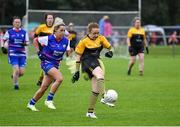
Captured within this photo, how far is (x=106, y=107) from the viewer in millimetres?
14750

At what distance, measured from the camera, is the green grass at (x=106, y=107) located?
1267 cm

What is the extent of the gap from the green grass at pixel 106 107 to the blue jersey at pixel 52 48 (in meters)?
1.09

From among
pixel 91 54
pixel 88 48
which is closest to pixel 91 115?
pixel 91 54

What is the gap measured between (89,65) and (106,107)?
1.69m

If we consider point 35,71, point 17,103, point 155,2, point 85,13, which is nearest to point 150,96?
point 17,103

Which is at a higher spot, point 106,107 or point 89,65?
point 89,65

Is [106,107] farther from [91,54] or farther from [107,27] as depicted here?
[107,27]

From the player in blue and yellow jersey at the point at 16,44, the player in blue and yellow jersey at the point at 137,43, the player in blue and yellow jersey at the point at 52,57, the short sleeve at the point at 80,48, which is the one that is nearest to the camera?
the short sleeve at the point at 80,48

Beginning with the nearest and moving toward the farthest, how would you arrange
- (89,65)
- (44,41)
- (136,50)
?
→ 1. (89,65)
2. (44,41)
3. (136,50)

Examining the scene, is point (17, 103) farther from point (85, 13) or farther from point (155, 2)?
point (155, 2)

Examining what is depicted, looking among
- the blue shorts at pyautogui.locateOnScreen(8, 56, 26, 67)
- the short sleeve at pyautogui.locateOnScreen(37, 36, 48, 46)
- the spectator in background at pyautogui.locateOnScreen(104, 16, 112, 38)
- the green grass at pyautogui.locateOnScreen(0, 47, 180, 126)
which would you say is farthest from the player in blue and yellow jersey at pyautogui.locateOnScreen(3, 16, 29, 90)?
the spectator in background at pyautogui.locateOnScreen(104, 16, 112, 38)

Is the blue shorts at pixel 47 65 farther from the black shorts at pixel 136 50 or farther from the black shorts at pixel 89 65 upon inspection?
the black shorts at pixel 136 50

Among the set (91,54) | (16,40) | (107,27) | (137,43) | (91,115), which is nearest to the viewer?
(91,115)

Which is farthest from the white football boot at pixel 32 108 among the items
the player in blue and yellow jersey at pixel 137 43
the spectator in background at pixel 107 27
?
the spectator in background at pixel 107 27
